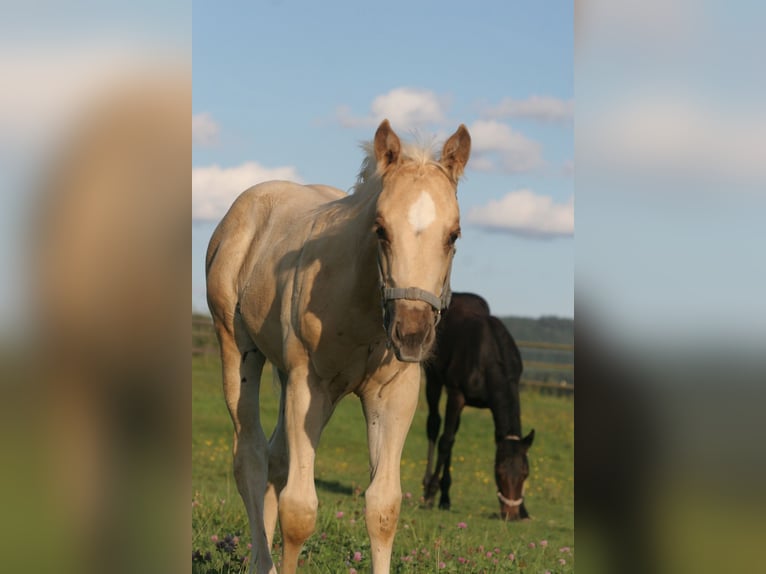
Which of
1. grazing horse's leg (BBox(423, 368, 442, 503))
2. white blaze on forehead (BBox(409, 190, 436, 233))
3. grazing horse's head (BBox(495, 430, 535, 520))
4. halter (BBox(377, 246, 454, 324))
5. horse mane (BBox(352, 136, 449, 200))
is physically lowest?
grazing horse's head (BBox(495, 430, 535, 520))

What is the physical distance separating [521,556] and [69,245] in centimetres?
578

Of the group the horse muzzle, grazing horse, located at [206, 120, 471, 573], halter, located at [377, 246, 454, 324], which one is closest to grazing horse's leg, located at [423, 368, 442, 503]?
grazing horse, located at [206, 120, 471, 573]

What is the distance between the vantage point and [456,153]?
4.24m

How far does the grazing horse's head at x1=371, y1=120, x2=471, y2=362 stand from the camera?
12.3ft

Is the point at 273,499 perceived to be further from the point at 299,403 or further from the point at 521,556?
the point at 521,556

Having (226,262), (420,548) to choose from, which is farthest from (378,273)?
(420,548)

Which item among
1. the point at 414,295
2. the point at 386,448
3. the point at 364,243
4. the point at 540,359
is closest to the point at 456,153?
the point at 364,243

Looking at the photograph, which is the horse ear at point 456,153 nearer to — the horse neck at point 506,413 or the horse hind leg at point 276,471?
the horse hind leg at point 276,471

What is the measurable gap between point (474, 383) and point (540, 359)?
491 inches

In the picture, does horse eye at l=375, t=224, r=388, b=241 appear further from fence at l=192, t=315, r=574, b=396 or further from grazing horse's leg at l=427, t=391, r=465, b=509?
fence at l=192, t=315, r=574, b=396

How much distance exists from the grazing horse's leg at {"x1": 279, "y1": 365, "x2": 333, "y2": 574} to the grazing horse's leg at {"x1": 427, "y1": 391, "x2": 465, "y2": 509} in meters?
8.47

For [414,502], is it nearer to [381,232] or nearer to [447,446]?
[447,446]

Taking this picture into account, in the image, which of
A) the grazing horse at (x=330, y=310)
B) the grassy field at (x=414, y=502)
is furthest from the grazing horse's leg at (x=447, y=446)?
the grazing horse at (x=330, y=310)

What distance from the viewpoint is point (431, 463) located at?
14406mm
